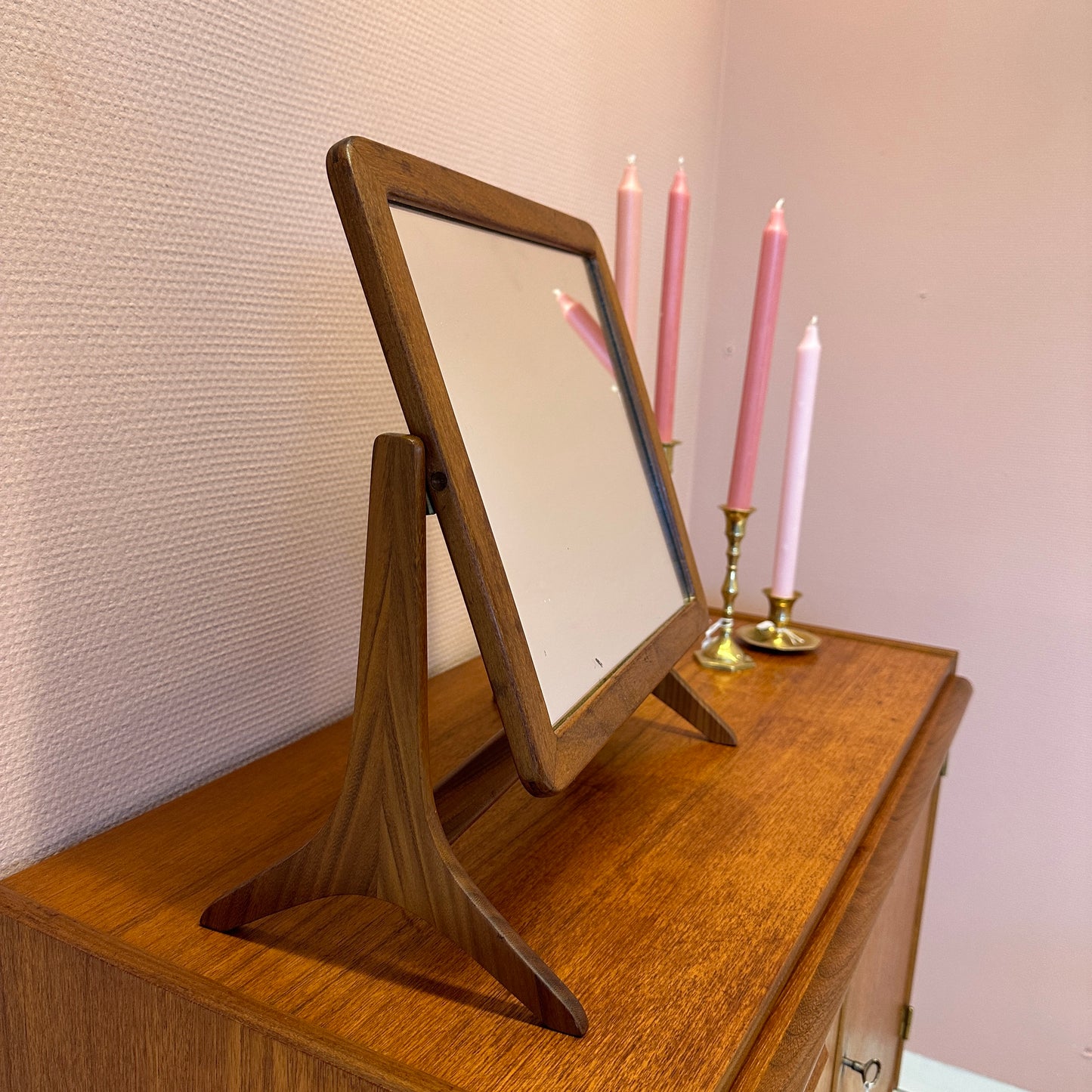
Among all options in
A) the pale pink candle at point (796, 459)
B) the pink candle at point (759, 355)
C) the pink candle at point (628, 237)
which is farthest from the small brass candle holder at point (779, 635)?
the pink candle at point (628, 237)

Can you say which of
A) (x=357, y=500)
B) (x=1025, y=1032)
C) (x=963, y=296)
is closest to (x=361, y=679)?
(x=357, y=500)

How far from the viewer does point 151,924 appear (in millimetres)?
455

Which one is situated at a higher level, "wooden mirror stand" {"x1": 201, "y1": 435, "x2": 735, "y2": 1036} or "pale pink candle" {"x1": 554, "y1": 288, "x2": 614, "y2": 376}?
"pale pink candle" {"x1": 554, "y1": 288, "x2": 614, "y2": 376}

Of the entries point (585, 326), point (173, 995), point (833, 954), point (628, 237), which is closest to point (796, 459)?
point (628, 237)

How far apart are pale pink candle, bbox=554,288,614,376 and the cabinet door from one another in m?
0.38

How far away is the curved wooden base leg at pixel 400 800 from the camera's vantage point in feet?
1.29

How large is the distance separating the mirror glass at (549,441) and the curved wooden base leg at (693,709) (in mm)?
77

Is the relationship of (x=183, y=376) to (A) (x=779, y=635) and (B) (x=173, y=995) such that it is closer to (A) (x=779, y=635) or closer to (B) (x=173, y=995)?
(B) (x=173, y=995)

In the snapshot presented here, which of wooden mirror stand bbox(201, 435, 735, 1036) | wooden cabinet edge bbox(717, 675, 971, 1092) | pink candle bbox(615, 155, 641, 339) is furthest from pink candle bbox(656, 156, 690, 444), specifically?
wooden mirror stand bbox(201, 435, 735, 1036)

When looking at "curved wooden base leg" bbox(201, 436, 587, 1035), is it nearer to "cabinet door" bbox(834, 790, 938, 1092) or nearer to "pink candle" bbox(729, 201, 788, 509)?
"cabinet door" bbox(834, 790, 938, 1092)

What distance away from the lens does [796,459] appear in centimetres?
94

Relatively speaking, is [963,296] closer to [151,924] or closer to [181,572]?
[181,572]

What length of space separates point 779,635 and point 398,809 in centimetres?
64

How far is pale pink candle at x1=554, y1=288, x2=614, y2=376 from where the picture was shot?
1.87 feet
